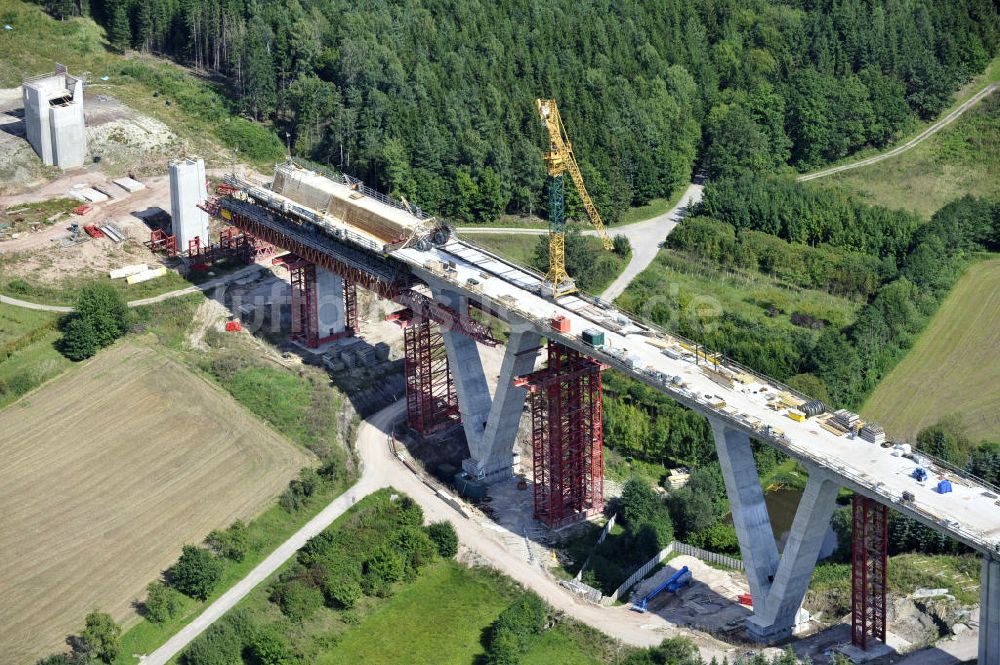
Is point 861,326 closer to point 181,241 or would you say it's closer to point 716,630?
point 716,630

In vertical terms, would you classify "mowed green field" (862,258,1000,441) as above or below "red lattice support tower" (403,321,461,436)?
below

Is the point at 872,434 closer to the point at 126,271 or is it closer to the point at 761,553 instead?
the point at 761,553

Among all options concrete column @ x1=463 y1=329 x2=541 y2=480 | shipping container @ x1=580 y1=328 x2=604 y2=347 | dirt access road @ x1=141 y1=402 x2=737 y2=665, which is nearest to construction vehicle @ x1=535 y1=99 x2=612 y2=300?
concrete column @ x1=463 y1=329 x2=541 y2=480

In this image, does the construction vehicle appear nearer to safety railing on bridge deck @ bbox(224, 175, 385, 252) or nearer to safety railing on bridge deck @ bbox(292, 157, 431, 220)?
safety railing on bridge deck @ bbox(292, 157, 431, 220)

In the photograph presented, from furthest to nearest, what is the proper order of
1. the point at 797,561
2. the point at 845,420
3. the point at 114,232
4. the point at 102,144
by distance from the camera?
1. the point at 102,144
2. the point at 114,232
3. the point at 845,420
4. the point at 797,561

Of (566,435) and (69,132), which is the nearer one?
(566,435)

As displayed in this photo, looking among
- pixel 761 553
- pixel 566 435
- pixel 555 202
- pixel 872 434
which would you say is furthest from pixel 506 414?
pixel 872 434

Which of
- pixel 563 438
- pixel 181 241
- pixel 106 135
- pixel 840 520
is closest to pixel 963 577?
pixel 840 520
